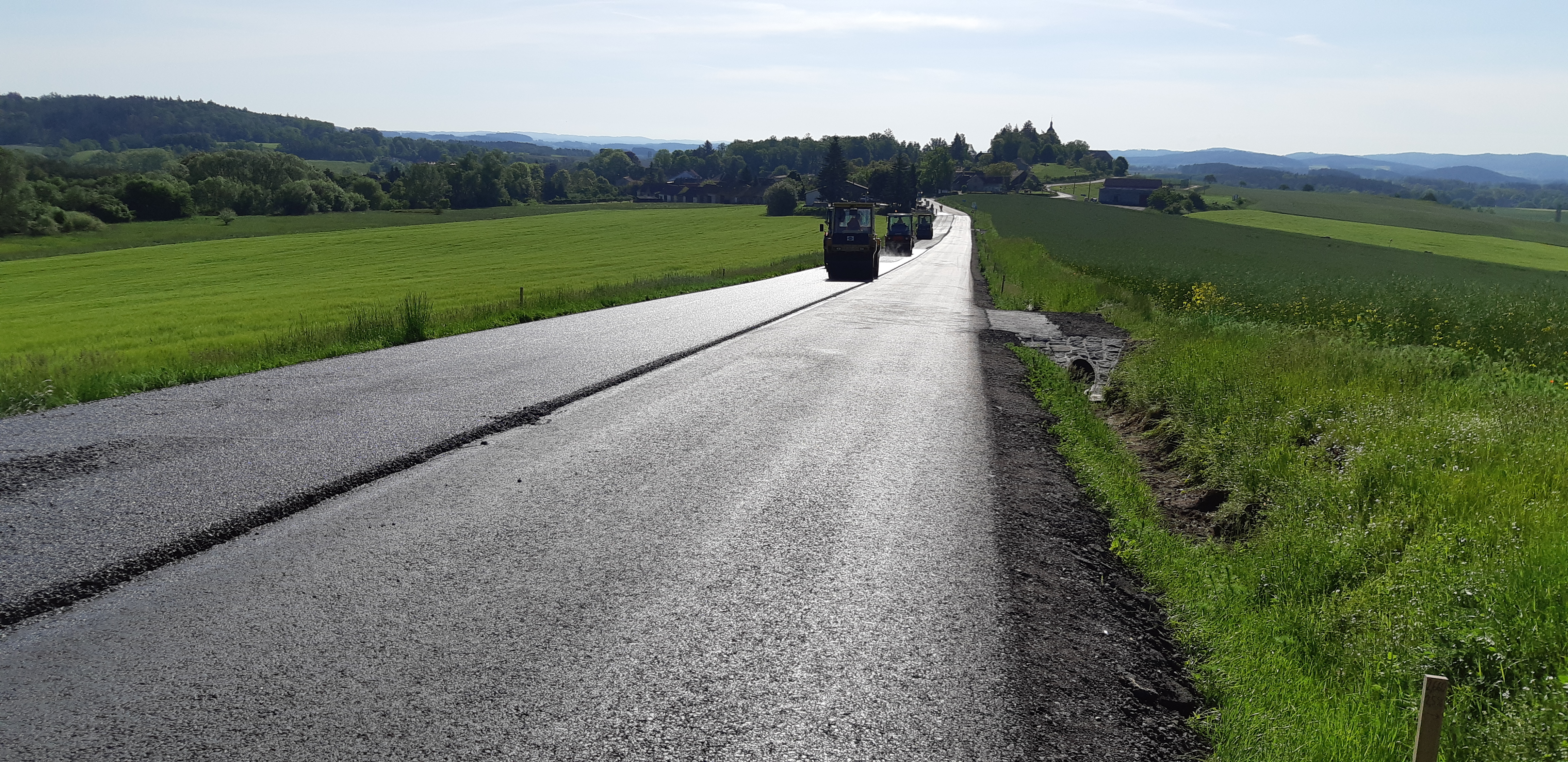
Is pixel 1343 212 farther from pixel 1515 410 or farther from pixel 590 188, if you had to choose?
pixel 1515 410

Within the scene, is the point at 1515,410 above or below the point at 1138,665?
above

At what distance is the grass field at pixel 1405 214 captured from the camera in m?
89.1

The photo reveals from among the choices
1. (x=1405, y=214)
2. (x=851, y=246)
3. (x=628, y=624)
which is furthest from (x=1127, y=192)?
(x=628, y=624)

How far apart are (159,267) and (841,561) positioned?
2032 inches

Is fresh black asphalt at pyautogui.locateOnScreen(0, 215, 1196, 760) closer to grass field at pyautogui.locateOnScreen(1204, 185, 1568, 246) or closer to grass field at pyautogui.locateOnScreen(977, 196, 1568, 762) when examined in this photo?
grass field at pyautogui.locateOnScreen(977, 196, 1568, 762)

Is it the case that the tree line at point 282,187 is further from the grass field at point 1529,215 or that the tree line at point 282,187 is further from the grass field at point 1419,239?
the grass field at point 1529,215

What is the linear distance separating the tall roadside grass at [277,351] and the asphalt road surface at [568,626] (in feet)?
17.4

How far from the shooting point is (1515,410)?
794 centimetres

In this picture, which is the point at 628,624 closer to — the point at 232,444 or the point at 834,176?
the point at 232,444

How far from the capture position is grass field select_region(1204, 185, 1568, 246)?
8912 cm

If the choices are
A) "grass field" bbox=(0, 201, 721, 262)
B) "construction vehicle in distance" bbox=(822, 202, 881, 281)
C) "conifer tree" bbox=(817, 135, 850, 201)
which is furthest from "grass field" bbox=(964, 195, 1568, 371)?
"grass field" bbox=(0, 201, 721, 262)

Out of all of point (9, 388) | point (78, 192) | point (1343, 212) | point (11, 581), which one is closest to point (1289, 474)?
point (11, 581)

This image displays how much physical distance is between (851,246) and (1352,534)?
2812 centimetres

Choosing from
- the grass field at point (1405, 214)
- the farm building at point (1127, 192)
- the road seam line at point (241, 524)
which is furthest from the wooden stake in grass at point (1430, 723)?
the farm building at point (1127, 192)
